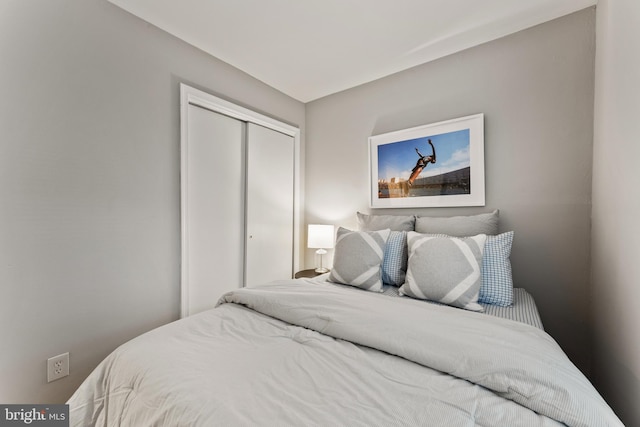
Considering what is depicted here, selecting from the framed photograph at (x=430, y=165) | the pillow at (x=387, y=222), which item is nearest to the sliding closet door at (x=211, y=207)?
the pillow at (x=387, y=222)

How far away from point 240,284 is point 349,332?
1649 mm

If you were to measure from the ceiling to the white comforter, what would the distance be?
1.81 m

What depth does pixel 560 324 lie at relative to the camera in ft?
5.86

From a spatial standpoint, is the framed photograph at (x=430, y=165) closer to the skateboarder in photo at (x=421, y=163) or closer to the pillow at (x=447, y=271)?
the skateboarder in photo at (x=421, y=163)

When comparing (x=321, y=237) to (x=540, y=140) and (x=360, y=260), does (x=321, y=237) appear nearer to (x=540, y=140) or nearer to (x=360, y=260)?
(x=360, y=260)

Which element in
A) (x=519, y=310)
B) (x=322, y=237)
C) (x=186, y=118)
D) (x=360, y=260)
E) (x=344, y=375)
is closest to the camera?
(x=344, y=375)

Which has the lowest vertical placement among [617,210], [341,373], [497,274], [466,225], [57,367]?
[57,367]

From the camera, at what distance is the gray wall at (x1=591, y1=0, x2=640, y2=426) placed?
3.51 feet

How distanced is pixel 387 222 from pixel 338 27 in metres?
1.48

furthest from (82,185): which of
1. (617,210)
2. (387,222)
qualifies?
(617,210)

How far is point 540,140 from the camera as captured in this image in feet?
6.07

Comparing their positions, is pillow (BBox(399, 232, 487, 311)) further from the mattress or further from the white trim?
the white trim

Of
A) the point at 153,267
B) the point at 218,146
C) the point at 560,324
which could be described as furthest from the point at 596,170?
the point at 153,267

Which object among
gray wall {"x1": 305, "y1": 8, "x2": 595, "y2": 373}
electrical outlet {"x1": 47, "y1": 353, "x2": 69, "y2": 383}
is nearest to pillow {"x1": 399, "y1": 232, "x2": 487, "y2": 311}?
gray wall {"x1": 305, "y1": 8, "x2": 595, "y2": 373}
